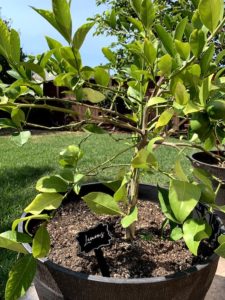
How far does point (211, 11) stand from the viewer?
689mm

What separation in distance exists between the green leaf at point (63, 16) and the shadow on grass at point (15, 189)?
1673 mm

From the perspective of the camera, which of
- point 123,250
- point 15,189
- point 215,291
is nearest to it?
point 123,250

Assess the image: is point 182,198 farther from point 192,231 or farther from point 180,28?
point 180,28

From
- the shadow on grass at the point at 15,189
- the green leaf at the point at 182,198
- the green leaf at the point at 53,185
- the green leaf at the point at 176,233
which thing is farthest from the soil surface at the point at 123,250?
the shadow on grass at the point at 15,189


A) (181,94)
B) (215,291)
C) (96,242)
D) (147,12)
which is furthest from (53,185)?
(215,291)

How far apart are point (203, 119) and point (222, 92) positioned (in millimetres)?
134

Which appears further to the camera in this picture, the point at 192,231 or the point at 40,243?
the point at 40,243

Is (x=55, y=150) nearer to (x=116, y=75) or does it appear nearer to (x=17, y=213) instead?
(x=17, y=213)

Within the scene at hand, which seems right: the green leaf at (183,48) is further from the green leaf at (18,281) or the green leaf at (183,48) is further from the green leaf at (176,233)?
the green leaf at (18,281)

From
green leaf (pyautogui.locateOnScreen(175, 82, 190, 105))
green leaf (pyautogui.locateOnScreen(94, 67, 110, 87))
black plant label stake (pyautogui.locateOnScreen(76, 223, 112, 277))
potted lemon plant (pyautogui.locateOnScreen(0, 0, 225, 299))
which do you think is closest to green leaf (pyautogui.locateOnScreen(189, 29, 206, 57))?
potted lemon plant (pyautogui.locateOnScreen(0, 0, 225, 299))

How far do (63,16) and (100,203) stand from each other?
1.40 ft

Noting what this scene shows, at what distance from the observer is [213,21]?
70 cm

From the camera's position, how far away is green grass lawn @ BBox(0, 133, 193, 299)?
256 cm

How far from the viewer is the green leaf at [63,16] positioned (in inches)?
25.6
